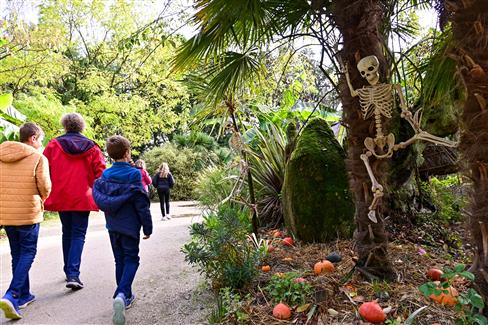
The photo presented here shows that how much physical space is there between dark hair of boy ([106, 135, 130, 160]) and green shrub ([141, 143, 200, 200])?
15.3 meters

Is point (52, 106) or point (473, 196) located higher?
point (52, 106)

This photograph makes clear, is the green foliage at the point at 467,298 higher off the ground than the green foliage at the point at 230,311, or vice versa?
the green foliage at the point at 467,298

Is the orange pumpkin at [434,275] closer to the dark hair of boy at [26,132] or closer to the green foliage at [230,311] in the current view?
the green foliage at [230,311]

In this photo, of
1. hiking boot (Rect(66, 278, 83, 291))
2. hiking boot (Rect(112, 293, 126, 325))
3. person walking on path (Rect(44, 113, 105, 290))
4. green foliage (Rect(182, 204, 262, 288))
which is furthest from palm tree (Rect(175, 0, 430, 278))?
hiking boot (Rect(66, 278, 83, 291))

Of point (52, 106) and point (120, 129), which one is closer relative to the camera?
point (52, 106)

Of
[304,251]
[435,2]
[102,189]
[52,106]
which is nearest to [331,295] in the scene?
[304,251]

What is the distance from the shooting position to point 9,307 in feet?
9.66

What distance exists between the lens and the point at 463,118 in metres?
1.97

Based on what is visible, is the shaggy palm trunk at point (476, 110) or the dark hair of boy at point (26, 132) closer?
the shaggy palm trunk at point (476, 110)

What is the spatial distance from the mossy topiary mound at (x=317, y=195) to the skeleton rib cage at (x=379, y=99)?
6.35 feet

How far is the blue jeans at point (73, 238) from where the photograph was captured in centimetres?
372

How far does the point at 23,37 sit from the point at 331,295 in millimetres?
9710

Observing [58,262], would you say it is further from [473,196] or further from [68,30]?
[68,30]

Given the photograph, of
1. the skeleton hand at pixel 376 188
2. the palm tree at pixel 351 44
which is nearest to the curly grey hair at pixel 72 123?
the palm tree at pixel 351 44
